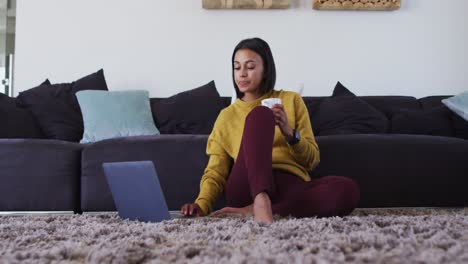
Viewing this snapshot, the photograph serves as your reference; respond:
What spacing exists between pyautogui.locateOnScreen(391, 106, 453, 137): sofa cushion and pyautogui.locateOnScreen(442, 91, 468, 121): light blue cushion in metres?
0.03

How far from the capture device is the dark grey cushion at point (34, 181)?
2.26 meters

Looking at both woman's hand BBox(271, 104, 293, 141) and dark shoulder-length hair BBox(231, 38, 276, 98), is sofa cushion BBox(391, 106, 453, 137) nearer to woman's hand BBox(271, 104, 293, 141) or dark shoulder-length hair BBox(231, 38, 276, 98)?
dark shoulder-length hair BBox(231, 38, 276, 98)

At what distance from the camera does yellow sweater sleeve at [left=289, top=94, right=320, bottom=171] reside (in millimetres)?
1654

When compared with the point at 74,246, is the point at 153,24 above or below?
above

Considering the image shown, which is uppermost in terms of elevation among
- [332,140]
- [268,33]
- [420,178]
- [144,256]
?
[268,33]

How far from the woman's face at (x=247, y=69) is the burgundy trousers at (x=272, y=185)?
294 mm

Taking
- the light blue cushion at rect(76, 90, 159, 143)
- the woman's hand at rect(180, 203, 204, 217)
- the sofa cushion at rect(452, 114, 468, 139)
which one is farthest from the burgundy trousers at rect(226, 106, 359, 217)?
the sofa cushion at rect(452, 114, 468, 139)

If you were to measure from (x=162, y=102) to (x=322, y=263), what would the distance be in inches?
90.0

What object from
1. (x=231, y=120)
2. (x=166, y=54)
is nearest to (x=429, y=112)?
(x=231, y=120)

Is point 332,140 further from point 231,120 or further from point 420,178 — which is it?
point 231,120

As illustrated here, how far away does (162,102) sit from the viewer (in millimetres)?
2934

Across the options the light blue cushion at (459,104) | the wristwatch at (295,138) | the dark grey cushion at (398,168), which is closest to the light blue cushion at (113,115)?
the dark grey cushion at (398,168)

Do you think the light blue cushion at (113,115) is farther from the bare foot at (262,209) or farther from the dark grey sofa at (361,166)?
the bare foot at (262,209)

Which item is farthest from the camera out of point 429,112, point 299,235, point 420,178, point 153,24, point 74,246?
point 153,24
